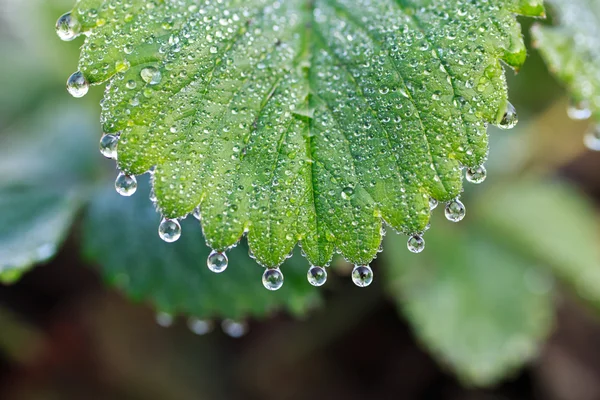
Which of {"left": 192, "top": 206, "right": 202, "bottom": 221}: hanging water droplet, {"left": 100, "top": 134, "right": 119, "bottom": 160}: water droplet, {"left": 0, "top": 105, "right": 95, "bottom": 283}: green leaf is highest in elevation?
{"left": 100, "top": 134, "right": 119, "bottom": 160}: water droplet

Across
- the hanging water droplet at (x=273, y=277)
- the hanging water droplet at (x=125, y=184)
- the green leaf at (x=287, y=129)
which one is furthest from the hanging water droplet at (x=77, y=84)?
the hanging water droplet at (x=273, y=277)

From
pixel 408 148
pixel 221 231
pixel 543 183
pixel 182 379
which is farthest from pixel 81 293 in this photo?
pixel 543 183

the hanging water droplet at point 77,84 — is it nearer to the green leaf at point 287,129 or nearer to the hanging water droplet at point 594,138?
the green leaf at point 287,129

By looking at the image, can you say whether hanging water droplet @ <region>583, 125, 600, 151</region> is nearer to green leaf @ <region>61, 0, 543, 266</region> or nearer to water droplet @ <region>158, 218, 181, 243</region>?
green leaf @ <region>61, 0, 543, 266</region>

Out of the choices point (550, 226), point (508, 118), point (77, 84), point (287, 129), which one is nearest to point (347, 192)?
point (287, 129)

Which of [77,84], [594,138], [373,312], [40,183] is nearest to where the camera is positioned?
[77,84]

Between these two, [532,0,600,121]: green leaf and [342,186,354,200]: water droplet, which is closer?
[342,186,354,200]: water droplet

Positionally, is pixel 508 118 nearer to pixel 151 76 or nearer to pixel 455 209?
pixel 455 209

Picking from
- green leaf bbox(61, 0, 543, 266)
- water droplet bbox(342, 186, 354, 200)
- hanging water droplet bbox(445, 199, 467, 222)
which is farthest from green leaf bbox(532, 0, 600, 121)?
water droplet bbox(342, 186, 354, 200)
